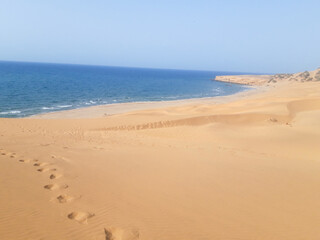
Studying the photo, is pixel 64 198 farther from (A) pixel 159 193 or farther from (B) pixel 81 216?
(A) pixel 159 193

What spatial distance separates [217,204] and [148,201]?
161 cm

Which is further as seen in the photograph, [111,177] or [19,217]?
[111,177]

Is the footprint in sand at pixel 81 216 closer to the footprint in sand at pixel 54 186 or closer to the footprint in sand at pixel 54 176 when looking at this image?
the footprint in sand at pixel 54 186

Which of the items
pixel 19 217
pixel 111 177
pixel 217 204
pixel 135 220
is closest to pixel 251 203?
pixel 217 204

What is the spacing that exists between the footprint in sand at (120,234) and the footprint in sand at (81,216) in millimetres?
489

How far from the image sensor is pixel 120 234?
420 centimetres

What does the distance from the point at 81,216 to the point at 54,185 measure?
Answer: 1.68 metres

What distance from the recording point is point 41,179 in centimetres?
617

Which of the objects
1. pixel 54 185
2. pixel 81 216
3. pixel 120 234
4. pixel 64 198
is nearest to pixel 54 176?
pixel 54 185

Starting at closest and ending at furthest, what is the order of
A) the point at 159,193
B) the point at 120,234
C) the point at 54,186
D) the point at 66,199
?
the point at 120,234
the point at 66,199
the point at 54,186
the point at 159,193

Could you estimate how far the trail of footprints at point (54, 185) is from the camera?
4561mm

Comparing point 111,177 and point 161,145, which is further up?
point 111,177

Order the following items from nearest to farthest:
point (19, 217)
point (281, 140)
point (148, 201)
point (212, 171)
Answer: point (19, 217) → point (148, 201) → point (212, 171) → point (281, 140)

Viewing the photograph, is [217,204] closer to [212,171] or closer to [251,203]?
[251,203]
